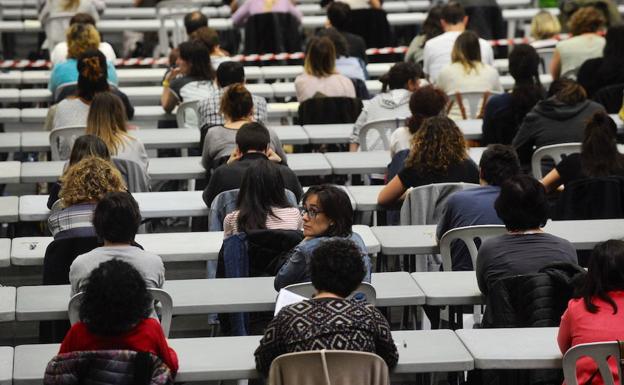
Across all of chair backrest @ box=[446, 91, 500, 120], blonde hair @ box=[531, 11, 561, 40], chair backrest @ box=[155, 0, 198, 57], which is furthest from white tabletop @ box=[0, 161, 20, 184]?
blonde hair @ box=[531, 11, 561, 40]

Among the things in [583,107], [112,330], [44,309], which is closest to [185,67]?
[583,107]

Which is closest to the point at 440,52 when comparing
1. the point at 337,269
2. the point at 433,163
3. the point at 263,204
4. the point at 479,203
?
the point at 433,163

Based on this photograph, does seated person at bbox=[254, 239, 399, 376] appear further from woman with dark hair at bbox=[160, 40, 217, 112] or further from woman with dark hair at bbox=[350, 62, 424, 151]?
woman with dark hair at bbox=[160, 40, 217, 112]

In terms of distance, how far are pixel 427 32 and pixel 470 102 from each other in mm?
1944

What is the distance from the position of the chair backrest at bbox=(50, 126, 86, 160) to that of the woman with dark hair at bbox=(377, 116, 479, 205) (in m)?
2.10

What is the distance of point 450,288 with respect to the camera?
543cm

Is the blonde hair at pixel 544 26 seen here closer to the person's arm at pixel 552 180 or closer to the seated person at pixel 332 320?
the person's arm at pixel 552 180

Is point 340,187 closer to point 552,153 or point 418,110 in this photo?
point 418,110

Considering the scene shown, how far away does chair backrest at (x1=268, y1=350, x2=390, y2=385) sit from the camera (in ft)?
14.5

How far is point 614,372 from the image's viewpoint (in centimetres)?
465

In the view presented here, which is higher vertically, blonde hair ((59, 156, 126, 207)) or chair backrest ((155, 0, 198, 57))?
chair backrest ((155, 0, 198, 57))

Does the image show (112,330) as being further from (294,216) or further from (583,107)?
(583,107)

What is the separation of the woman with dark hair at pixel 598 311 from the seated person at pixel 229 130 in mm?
3034

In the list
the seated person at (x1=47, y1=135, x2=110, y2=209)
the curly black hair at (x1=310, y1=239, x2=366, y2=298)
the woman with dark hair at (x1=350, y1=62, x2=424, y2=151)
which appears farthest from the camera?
the woman with dark hair at (x1=350, y1=62, x2=424, y2=151)
